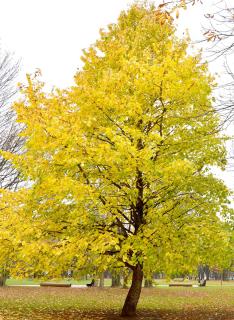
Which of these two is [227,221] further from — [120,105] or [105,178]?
[120,105]

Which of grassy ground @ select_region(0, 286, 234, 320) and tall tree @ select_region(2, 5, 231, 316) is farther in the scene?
grassy ground @ select_region(0, 286, 234, 320)

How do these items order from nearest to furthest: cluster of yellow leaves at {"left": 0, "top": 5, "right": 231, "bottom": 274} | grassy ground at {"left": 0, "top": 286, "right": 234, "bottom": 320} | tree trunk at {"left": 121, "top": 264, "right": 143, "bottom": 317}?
cluster of yellow leaves at {"left": 0, "top": 5, "right": 231, "bottom": 274}
grassy ground at {"left": 0, "top": 286, "right": 234, "bottom": 320}
tree trunk at {"left": 121, "top": 264, "right": 143, "bottom": 317}

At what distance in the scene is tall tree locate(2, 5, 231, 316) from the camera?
10.0 meters

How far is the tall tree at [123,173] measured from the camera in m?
10.0

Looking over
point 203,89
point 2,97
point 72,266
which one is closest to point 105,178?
point 72,266

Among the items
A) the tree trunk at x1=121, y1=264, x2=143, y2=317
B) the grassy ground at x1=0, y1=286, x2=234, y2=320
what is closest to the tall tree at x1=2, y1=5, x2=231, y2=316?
the tree trunk at x1=121, y1=264, x2=143, y2=317

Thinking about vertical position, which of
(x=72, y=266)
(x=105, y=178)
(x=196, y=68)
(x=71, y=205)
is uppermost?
(x=196, y=68)

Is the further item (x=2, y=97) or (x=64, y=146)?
(x=2, y=97)

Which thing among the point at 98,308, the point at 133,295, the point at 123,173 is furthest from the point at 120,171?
the point at 98,308

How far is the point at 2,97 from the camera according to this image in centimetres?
1714

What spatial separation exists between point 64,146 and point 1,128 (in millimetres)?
8440

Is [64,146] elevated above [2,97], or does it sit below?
below

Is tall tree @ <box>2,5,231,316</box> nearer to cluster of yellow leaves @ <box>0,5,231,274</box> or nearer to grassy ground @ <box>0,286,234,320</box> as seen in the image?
cluster of yellow leaves @ <box>0,5,231,274</box>

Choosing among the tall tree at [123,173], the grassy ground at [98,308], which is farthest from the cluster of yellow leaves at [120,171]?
the grassy ground at [98,308]
